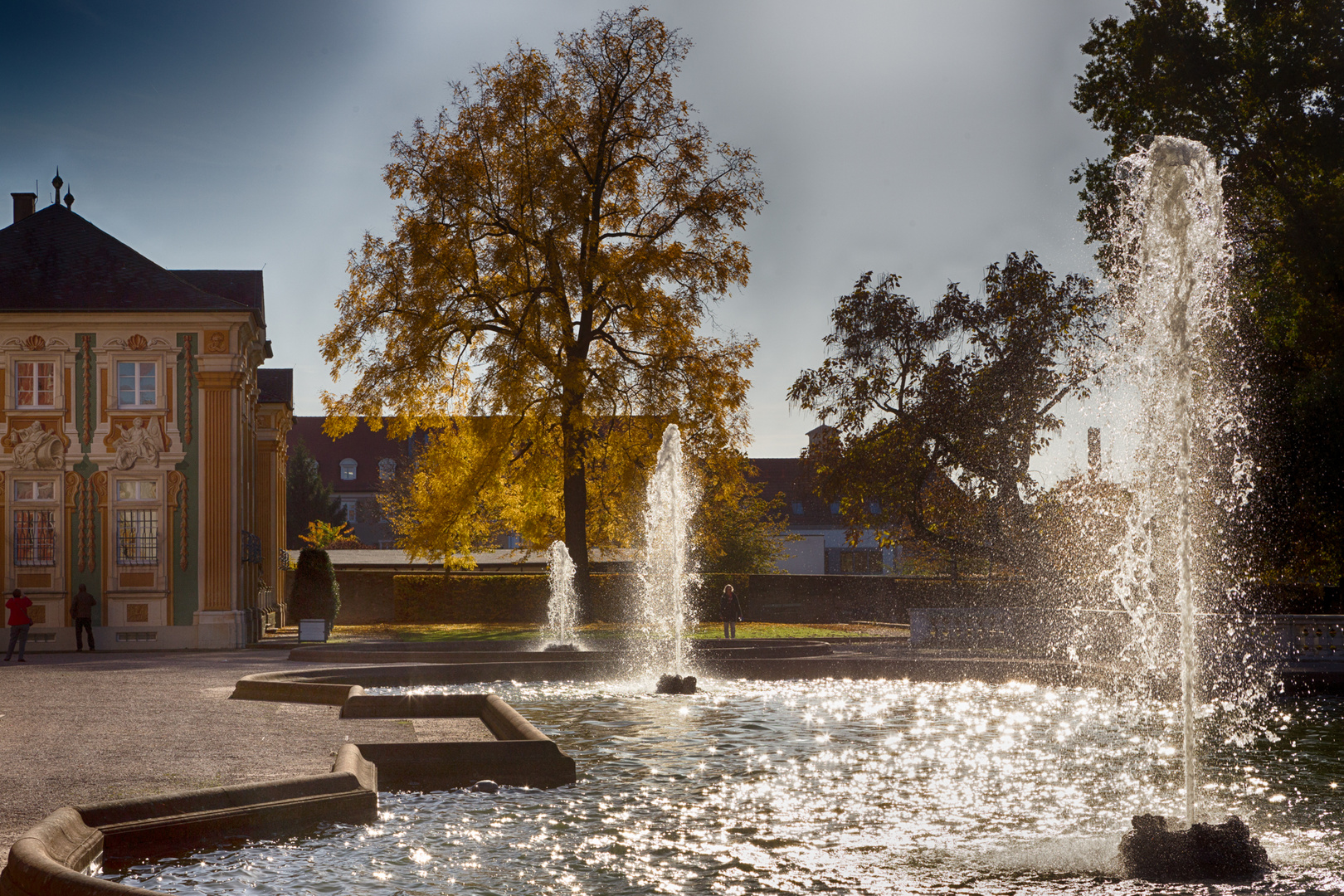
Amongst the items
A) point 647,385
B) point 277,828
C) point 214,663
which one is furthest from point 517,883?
point 647,385

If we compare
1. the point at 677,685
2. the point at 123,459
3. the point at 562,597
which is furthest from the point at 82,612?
the point at 677,685

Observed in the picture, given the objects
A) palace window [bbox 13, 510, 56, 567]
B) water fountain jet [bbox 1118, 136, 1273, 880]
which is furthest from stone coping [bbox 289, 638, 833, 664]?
water fountain jet [bbox 1118, 136, 1273, 880]

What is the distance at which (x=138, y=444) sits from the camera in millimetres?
31188

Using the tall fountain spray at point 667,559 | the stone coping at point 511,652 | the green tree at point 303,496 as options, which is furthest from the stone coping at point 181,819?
the green tree at point 303,496

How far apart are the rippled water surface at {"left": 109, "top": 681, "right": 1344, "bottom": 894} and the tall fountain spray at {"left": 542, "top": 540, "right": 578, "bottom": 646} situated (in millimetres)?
19405

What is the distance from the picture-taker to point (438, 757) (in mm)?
11281

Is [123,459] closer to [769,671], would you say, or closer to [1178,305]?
[769,671]

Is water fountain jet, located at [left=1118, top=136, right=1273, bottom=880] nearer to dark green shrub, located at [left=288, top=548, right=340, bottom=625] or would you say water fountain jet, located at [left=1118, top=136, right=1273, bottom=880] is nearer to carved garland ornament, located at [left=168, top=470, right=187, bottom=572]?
carved garland ornament, located at [left=168, top=470, right=187, bottom=572]

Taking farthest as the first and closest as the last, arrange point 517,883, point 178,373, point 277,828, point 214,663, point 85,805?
point 178,373 < point 214,663 < point 277,828 < point 85,805 < point 517,883

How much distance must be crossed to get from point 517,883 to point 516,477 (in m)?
29.5

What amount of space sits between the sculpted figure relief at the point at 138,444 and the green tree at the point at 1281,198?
76.3 feet

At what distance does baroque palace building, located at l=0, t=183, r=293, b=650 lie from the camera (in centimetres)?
3081

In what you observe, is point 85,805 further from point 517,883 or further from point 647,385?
point 647,385

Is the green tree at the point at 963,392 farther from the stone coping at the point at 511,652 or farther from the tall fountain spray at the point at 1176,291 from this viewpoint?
the tall fountain spray at the point at 1176,291
